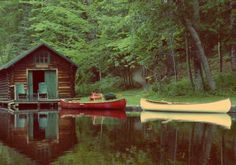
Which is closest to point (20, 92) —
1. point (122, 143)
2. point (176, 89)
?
point (176, 89)

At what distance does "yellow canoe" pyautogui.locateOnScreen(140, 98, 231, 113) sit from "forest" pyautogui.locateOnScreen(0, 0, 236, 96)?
4.84 meters

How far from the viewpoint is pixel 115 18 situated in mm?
42000

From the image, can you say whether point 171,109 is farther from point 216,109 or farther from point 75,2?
point 75,2

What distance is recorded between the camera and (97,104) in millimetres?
31531

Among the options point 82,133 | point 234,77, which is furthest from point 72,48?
point 82,133

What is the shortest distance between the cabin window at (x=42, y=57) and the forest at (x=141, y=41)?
4610 millimetres

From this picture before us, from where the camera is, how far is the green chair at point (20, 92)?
1531 inches

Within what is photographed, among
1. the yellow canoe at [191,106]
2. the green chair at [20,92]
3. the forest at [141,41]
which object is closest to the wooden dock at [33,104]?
the green chair at [20,92]

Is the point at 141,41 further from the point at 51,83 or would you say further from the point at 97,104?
the point at 51,83

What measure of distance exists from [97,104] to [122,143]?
54.3 feet

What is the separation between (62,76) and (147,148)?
28.5 meters

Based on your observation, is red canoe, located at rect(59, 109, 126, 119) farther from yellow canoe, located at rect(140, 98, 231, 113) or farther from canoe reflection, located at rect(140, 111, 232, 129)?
canoe reflection, located at rect(140, 111, 232, 129)

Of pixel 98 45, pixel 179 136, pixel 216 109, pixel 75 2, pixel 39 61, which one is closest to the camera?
pixel 179 136

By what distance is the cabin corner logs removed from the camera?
3984 cm
